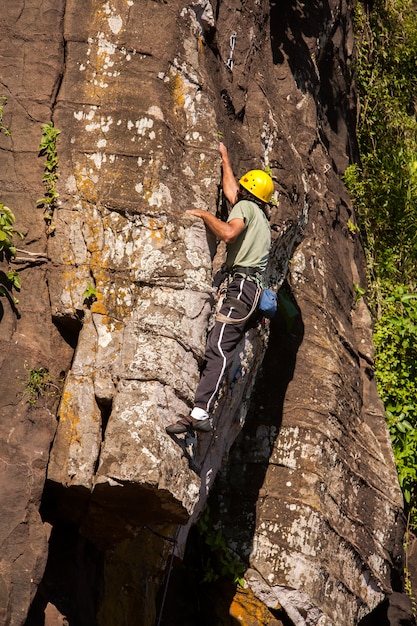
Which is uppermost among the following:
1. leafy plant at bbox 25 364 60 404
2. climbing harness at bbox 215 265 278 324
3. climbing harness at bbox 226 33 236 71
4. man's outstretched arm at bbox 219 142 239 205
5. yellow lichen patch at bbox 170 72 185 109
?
climbing harness at bbox 226 33 236 71

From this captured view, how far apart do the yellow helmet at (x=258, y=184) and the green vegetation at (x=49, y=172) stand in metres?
1.44

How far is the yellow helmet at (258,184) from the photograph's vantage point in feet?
25.1

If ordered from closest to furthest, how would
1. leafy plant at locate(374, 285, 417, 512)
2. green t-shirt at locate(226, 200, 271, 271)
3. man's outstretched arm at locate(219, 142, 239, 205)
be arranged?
green t-shirt at locate(226, 200, 271, 271)
man's outstretched arm at locate(219, 142, 239, 205)
leafy plant at locate(374, 285, 417, 512)

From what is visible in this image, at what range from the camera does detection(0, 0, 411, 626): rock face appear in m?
6.59

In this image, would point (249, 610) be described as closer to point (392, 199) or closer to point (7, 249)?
point (7, 249)

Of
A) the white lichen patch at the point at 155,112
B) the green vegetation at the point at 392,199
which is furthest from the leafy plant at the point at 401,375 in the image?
the white lichen patch at the point at 155,112

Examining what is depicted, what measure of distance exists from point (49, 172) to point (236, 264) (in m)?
1.51

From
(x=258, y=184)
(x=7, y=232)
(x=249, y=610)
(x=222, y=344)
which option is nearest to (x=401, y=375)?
(x=249, y=610)

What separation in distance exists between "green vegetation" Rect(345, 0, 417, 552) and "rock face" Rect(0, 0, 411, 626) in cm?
111

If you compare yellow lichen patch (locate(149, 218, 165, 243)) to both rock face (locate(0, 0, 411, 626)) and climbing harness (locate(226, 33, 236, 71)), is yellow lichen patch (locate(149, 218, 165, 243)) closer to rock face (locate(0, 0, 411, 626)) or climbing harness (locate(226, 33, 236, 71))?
rock face (locate(0, 0, 411, 626))

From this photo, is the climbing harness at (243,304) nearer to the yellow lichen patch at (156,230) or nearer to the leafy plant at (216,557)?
the yellow lichen patch at (156,230)

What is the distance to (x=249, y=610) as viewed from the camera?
28.6ft

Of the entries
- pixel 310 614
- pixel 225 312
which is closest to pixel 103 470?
pixel 225 312

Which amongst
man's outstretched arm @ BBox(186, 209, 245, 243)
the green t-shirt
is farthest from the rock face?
the green t-shirt
